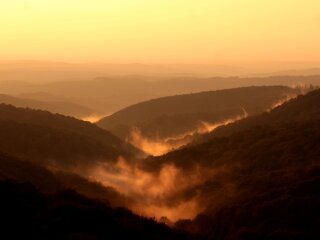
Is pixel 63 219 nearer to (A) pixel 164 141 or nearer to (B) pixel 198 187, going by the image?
(B) pixel 198 187

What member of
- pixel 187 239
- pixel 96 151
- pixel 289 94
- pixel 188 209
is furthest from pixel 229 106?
pixel 187 239

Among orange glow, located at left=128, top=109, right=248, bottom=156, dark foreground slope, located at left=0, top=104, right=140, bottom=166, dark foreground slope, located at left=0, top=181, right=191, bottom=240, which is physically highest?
dark foreground slope, located at left=0, top=181, right=191, bottom=240

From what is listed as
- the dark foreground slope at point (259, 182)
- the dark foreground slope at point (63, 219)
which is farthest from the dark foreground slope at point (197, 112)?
the dark foreground slope at point (63, 219)

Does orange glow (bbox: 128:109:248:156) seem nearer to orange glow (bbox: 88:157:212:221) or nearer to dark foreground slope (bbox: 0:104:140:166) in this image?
dark foreground slope (bbox: 0:104:140:166)

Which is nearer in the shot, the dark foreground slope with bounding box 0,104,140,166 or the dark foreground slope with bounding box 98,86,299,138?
the dark foreground slope with bounding box 0,104,140,166

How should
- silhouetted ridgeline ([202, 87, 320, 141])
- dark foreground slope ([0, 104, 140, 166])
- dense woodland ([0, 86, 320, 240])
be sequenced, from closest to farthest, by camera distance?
dense woodland ([0, 86, 320, 240]), dark foreground slope ([0, 104, 140, 166]), silhouetted ridgeline ([202, 87, 320, 141])

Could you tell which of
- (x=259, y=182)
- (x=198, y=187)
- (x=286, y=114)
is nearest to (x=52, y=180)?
(x=198, y=187)

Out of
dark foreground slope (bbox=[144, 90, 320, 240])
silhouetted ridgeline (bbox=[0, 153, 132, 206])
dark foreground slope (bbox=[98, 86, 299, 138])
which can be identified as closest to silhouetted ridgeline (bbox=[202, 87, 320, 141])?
dark foreground slope (bbox=[144, 90, 320, 240])

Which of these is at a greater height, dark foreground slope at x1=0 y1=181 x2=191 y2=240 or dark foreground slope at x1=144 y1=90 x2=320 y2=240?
dark foreground slope at x1=0 y1=181 x2=191 y2=240
